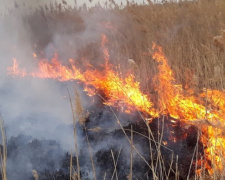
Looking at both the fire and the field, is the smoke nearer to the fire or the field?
the field

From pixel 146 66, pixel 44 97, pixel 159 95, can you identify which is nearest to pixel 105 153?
pixel 159 95

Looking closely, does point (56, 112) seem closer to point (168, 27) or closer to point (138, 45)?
point (138, 45)

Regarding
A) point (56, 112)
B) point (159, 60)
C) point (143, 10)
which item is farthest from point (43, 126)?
point (143, 10)

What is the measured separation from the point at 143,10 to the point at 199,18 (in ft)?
4.63

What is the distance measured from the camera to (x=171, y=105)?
3486 mm

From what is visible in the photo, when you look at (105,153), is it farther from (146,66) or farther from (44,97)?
(146,66)

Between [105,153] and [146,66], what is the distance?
5.68 ft

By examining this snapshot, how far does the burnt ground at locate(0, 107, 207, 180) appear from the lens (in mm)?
2857

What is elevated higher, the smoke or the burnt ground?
the smoke

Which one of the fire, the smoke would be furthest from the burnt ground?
the fire

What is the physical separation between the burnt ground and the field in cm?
1

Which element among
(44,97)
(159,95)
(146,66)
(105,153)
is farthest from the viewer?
(146,66)

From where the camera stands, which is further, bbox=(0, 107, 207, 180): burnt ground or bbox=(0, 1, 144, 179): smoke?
bbox=(0, 1, 144, 179): smoke

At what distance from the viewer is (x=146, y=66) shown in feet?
14.3
